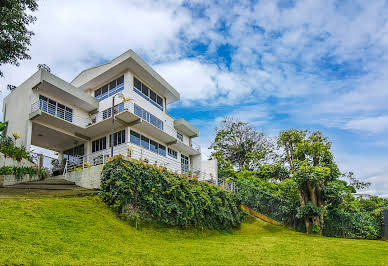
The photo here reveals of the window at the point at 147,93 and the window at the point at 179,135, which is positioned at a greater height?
the window at the point at 147,93

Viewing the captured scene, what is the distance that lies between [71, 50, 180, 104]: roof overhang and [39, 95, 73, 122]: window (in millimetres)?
3171

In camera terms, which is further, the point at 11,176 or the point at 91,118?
the point at 91,118

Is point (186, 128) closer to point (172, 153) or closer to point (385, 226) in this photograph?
point (172, 153)

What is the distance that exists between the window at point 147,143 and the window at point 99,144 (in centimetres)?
228

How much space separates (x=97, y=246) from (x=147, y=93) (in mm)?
16044

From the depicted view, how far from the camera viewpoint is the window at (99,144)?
2017 centimetres

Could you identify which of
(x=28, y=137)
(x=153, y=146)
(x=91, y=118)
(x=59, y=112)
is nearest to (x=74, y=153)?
(x=91, y=118)

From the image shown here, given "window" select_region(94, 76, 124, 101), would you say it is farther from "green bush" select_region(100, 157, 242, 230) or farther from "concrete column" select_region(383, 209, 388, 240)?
"concrete column" select_region(383, 209, 388, 240)

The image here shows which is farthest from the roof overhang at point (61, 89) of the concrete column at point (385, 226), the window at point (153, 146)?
the concrete column at point (385, 226)

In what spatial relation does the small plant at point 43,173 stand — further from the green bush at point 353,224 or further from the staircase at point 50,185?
the green bush at point 353,224

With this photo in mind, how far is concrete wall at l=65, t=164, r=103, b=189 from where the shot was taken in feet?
44.5

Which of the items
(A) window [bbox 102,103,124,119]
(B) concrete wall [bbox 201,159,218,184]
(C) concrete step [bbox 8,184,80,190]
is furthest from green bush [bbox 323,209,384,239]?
(A) window [bbox 102,103,124,119]

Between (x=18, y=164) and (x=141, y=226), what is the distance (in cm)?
838

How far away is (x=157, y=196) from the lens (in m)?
12.2
